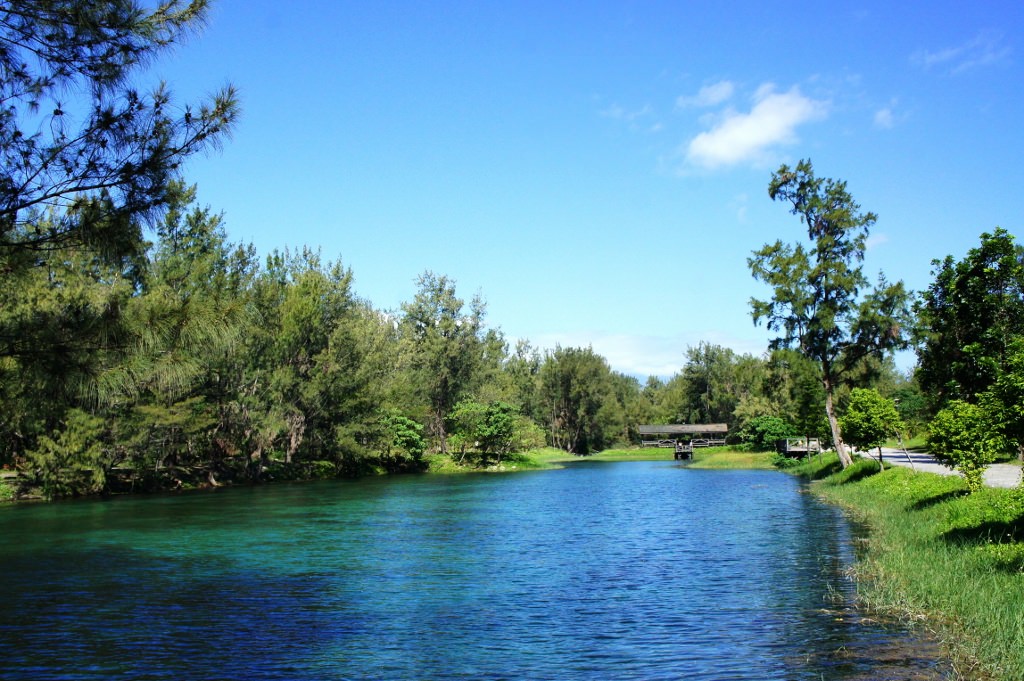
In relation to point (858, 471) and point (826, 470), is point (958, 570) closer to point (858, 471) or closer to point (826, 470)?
point (858, 471)

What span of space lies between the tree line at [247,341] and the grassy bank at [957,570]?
5.58ft

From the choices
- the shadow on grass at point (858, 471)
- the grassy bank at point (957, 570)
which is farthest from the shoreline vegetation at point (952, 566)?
the shadow on grass at point (858, 471)

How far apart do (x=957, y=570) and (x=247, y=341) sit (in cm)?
4577

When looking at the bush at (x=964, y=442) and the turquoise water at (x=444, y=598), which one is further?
the bush at (x=964, y=442)

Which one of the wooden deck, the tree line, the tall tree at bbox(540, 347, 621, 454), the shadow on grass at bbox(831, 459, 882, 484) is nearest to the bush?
the tree line

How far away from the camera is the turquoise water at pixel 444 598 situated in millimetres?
11570

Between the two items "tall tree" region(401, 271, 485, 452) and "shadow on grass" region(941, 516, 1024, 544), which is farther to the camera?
"tall tree" region(401, 271, 485, 452)

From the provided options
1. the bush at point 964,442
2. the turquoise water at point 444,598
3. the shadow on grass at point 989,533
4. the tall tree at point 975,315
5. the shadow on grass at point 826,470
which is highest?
the tall tree at point 975,315

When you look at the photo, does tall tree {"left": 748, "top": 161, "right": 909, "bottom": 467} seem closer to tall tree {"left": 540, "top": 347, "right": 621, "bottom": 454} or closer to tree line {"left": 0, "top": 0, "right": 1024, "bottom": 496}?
tree line {"left": 0, "top": 0, "right": 1024, "bottom": 496}

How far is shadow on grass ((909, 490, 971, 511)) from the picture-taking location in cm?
2047

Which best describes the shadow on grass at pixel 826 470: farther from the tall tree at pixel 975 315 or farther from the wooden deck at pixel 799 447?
the wooden deck at pixel 799 447

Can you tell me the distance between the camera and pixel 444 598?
16234mm

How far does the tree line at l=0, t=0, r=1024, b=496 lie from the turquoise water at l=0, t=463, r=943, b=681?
416 centimetres

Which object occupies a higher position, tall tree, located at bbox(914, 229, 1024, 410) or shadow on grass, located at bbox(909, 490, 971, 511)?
tall tree, located at bbox(914, 229, 1024, 410)
